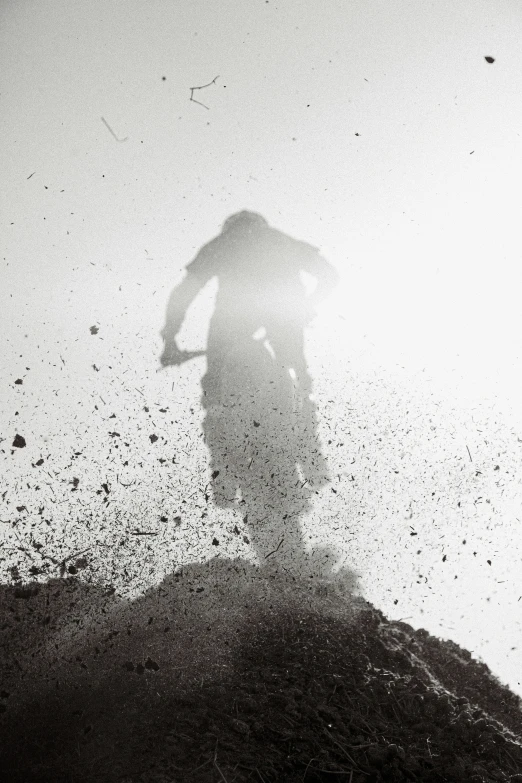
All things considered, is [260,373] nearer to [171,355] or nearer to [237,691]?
[171,355]

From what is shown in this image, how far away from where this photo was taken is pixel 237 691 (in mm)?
1542

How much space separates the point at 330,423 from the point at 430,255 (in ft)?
3.12

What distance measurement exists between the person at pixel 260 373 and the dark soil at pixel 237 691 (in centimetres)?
31

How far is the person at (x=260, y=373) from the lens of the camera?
1.96m

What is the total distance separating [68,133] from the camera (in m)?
2.15

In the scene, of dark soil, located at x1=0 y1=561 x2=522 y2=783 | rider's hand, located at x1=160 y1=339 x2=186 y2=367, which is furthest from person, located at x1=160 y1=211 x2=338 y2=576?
dark soil, located at x1=0 y1=561 x2=522 y2=783

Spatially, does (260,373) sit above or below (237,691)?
below

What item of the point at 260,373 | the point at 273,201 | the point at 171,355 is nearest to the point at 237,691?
the point at 260,373

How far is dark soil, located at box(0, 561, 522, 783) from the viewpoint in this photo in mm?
1326

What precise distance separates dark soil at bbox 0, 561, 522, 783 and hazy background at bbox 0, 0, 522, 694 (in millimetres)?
651

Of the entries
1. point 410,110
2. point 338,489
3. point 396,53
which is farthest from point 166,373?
point 396,53

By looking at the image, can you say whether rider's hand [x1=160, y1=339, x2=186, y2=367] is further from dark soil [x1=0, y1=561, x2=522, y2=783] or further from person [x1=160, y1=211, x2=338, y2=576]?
dark soil [x1=0, y1=561, x2=522, y2=783]

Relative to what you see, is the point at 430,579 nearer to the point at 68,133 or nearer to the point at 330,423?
the point at 330,423

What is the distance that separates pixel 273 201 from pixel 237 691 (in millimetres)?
2048
